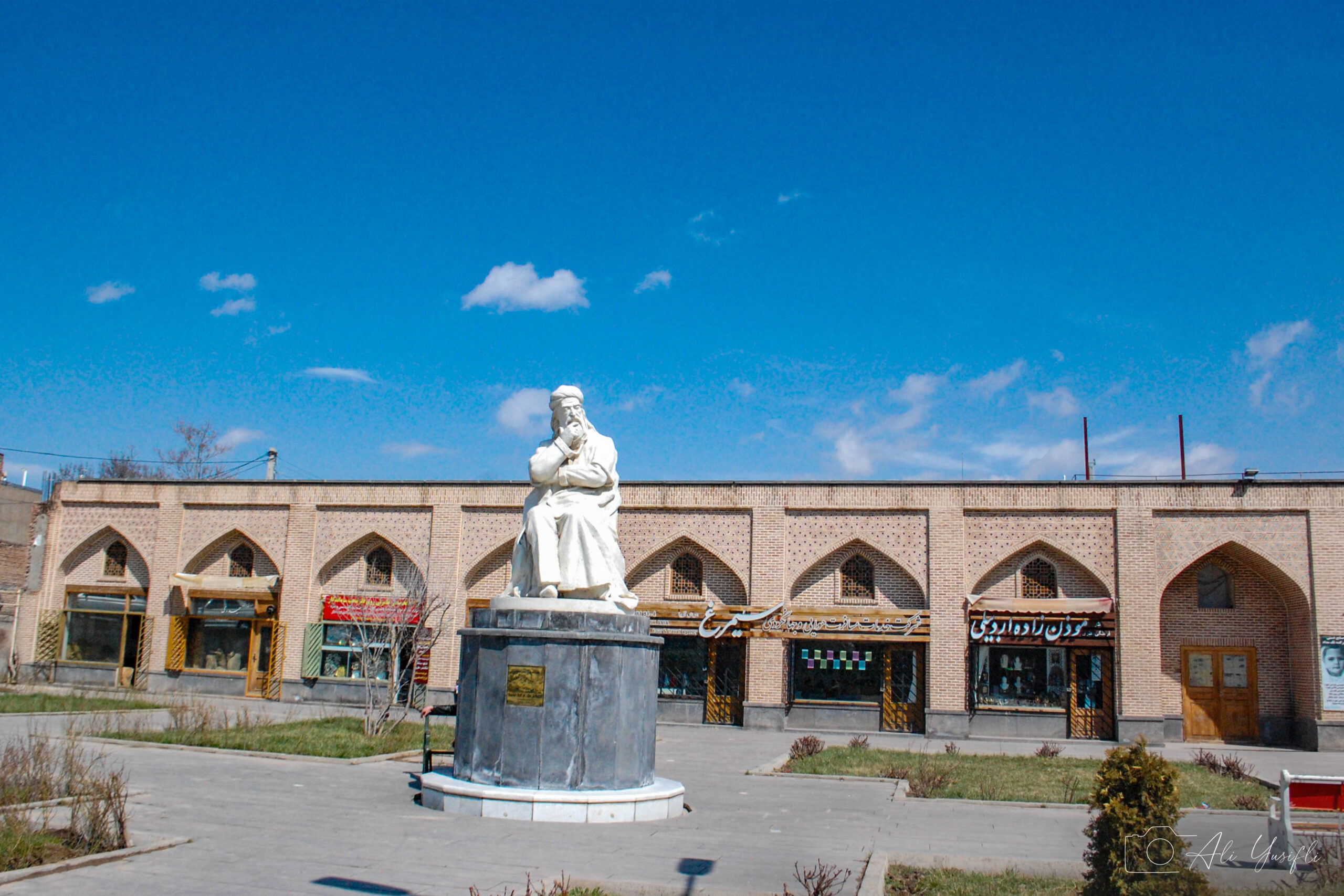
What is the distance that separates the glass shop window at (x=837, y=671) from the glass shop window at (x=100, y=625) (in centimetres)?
1739

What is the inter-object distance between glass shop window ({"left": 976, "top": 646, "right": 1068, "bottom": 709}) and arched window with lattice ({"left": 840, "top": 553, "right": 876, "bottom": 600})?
2769 mm

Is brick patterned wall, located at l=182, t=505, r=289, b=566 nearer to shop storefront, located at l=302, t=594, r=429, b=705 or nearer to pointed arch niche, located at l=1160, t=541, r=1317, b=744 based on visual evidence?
shop storefront, located at l=302, t=594, r=429, b=705

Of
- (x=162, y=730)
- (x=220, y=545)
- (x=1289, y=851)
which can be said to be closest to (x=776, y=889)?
(x=1289, y=851)

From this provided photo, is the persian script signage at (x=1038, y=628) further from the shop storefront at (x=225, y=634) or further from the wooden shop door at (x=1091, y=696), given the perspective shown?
the shop storefront at (x=225, y=634)

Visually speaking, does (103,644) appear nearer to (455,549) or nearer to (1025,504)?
(455,549)

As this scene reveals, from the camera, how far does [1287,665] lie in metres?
23.1

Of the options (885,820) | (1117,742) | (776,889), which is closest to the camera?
(776,889)

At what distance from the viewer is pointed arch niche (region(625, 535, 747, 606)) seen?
Answer: 25.2 metres

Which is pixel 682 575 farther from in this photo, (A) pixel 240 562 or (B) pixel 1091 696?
(A) pixel 240 562

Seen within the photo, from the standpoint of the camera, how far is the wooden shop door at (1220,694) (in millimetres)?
23188

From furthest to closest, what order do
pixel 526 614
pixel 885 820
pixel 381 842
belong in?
pixel 885 820
pixel 526 614
pixel 381 842

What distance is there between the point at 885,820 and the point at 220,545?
23.0 metres

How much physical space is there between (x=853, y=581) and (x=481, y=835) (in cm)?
1721

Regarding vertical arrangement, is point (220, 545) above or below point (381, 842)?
above
